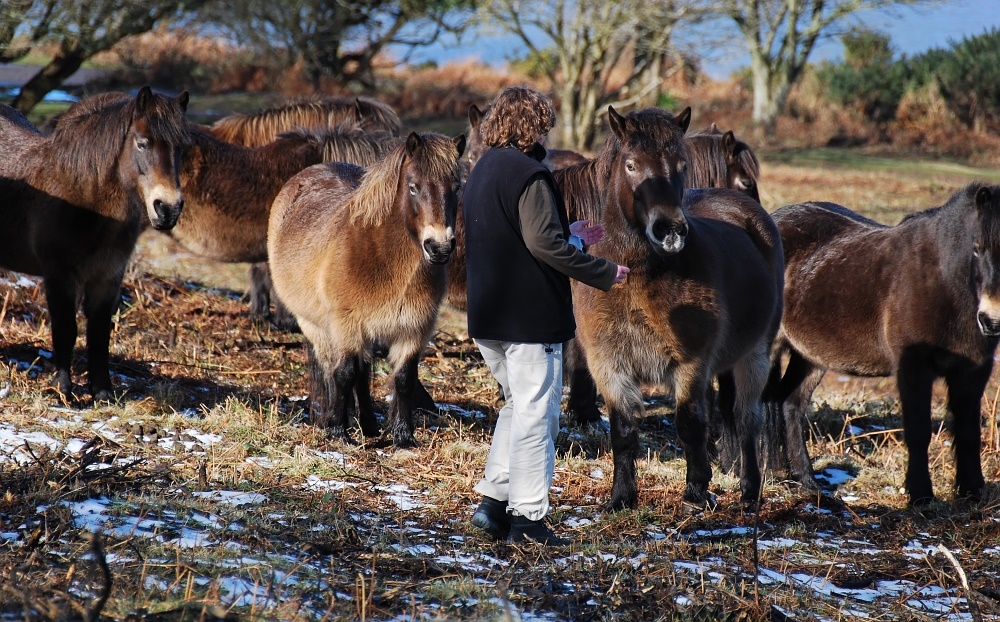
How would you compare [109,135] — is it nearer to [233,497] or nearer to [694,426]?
[233,497]

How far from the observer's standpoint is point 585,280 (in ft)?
13.7

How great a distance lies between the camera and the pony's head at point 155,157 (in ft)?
20.9

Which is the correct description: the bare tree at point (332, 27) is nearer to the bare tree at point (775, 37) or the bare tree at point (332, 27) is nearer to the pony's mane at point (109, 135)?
the bare tree at point (775, 37)

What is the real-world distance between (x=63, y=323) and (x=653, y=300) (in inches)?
157

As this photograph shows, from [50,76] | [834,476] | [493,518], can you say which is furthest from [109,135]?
[50,76]

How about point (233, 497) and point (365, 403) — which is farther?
point (365, 403)

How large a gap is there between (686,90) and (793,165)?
12.0 metres

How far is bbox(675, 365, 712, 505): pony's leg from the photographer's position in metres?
5.04

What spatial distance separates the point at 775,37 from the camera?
30469 millimetres

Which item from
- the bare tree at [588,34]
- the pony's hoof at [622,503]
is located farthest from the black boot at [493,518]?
the bare tree at [588,34]

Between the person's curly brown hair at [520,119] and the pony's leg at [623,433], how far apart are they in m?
1.41

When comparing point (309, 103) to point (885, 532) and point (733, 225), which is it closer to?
point (733, 225)

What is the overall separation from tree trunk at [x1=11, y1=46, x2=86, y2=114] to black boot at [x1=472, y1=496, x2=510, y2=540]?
47.0ft

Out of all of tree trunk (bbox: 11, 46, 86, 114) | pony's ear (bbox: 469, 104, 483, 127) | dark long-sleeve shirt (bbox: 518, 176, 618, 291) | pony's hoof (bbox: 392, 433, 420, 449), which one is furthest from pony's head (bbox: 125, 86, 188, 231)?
tree trunk (bbox: 11, 46, 86, 114)
